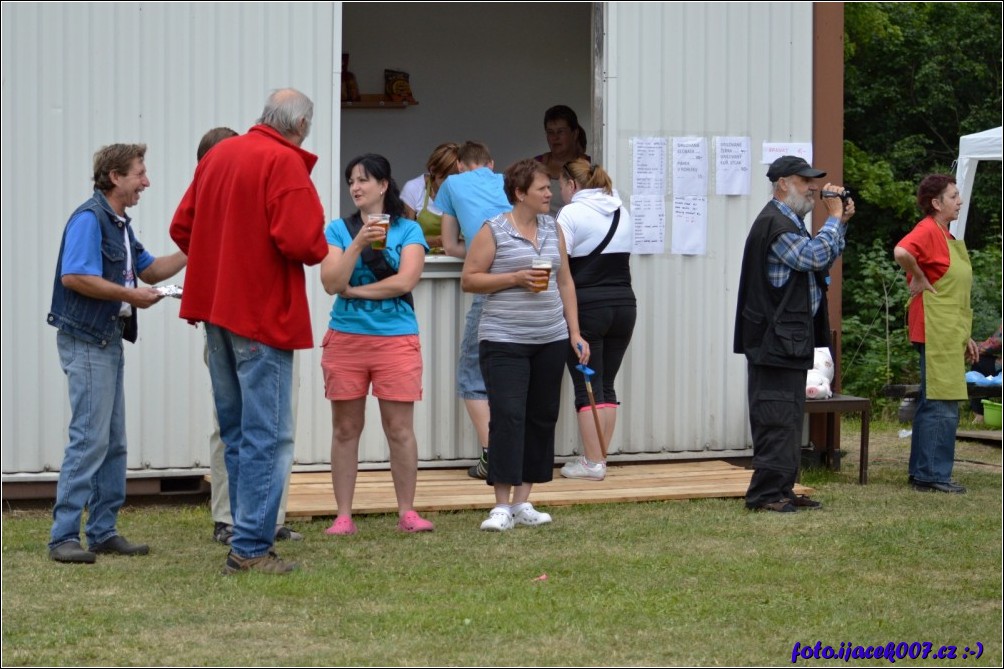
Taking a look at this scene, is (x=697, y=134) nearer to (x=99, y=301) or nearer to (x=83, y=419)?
(x=99, y=301)

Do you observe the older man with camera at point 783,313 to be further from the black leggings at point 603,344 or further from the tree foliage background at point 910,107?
the tree foliage background at point 910,107

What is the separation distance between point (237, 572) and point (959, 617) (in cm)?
260

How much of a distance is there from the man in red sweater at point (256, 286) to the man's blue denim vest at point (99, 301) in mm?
Answer: 359

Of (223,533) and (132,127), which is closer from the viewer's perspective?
(223,533)

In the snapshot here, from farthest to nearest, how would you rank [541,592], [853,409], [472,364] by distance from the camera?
[853,409] < [472,364] < [541,592]

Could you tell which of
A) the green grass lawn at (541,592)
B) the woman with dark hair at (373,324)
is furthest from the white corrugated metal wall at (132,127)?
the woman with dark hair at (373,324)

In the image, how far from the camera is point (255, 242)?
539 centimetres

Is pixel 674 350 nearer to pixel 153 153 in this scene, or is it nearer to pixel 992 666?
pixel 153 153

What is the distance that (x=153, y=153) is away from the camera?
762 centimetres

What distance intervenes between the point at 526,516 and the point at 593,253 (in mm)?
1742

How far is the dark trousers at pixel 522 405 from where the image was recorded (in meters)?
6.46

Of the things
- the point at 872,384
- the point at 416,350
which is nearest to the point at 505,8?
the point at 872,384

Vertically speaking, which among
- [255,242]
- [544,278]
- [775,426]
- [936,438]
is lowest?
[936,438]

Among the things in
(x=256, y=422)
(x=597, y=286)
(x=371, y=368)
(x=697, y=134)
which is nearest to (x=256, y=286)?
(x=256, y=422)
